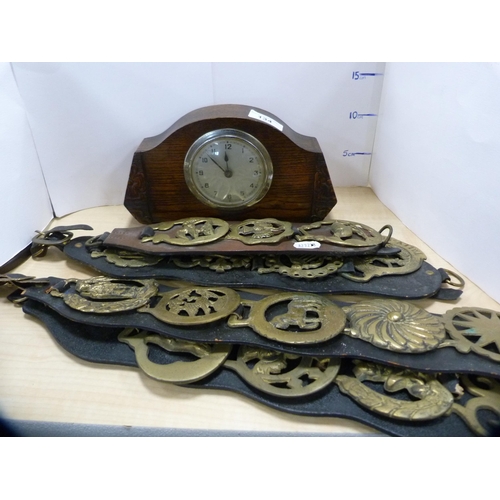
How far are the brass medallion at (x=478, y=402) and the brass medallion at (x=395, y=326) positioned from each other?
108 millimetres

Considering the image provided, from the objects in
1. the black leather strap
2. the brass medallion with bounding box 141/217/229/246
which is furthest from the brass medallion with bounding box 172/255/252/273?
the black leather strap

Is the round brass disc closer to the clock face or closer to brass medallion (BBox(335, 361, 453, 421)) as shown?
brass medallion (BBox(335, 361, 453, 421))

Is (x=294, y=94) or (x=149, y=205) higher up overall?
(x=294, y=94)

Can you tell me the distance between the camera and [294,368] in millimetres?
842

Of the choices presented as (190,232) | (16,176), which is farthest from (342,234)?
(16,176)

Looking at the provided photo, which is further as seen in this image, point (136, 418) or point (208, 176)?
point (208, 176)

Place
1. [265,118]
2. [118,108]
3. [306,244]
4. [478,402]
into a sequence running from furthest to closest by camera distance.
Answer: [118,108] → [265,118] → [306,244] → [478,402]

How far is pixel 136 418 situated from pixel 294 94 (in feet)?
4.27

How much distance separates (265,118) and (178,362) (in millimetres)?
835

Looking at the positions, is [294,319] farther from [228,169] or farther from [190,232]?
[228,169]

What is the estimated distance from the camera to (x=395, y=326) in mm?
853

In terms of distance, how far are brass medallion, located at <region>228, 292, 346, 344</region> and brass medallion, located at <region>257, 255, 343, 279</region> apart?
4.4 inches

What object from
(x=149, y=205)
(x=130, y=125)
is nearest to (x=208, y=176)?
(x=149, y=205)

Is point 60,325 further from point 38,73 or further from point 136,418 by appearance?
point 38,73
